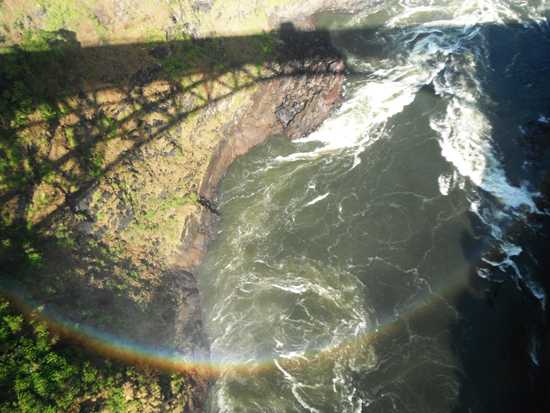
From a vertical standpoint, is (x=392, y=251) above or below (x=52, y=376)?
below

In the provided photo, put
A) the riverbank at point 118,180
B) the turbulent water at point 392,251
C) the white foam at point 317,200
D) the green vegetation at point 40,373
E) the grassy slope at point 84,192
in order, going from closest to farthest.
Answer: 1. the green vegetation at point 40,373
2. the grassy slope at point 84,192
3. the riverbank at point 118,180
4. the turbulent water at point 392,251
5. the white foam at point 317,200

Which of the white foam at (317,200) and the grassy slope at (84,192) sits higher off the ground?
the grassy slope at (84,192)

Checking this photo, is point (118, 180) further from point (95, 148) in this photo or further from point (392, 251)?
point (392, 251)

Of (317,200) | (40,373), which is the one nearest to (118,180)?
(40,373)

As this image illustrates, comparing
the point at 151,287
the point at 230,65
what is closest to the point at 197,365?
the point at 151,287

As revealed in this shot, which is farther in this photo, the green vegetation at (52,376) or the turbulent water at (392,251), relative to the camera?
the turbulent water at (392,251)

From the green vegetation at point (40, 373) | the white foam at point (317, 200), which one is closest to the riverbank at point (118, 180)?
the green vegetation at point (40, 373)

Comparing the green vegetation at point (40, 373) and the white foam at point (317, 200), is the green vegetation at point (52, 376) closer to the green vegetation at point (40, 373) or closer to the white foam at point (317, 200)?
the green vegetation at point (40, 373)

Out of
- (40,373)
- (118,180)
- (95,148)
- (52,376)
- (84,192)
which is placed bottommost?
(52,376)

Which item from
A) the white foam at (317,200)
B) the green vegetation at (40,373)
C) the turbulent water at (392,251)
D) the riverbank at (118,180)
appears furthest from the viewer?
the white foam at (317,200)

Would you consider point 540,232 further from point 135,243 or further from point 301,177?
point 135,243
